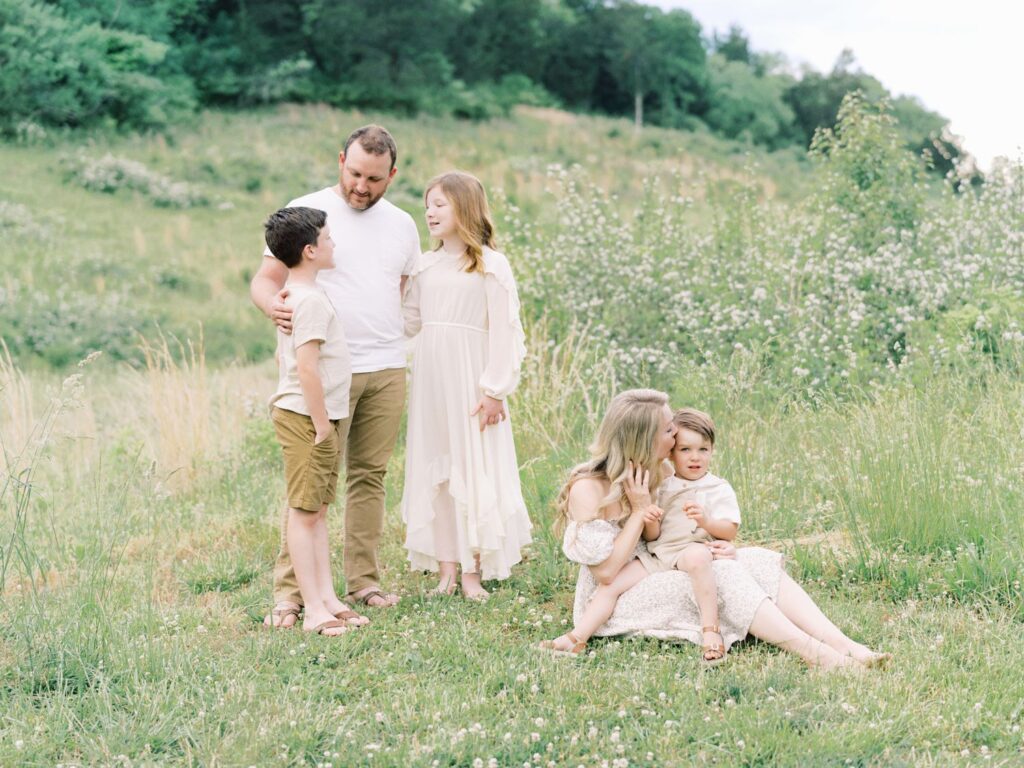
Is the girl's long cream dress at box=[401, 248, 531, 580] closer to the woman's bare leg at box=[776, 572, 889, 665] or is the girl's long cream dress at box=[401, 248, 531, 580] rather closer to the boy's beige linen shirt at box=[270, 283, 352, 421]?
the boy's beige linen shirt at box=[270, 283, 352, 421]

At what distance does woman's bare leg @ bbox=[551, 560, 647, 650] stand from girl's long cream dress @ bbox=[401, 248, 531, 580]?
807 millimetres

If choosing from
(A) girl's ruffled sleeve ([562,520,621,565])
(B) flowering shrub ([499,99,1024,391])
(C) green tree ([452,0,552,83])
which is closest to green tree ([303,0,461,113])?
(C) green tree ([452,0,552,83])

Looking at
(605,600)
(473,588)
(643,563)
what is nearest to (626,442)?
(643,563)

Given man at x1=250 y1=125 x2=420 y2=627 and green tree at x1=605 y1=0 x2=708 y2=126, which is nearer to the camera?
man at x1=250 y1=125 x2=420 y2=627

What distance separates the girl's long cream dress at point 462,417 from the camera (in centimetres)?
516

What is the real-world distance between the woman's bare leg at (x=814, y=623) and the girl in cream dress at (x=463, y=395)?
1.40m

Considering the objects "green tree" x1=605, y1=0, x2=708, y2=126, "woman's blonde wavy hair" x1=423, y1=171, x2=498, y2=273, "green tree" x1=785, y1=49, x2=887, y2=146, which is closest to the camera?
"woman's blonde wavy hair" x1=423, y1=171, x2=498, y2=273

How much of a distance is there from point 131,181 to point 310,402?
21.1 meters

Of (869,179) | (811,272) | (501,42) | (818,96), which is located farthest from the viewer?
(818,96)

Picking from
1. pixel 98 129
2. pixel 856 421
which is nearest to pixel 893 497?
pixel 856 421

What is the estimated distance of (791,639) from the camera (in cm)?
416

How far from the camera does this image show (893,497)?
515 centimetres

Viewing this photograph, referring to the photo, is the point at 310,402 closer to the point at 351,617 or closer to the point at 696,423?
the point at 351,617

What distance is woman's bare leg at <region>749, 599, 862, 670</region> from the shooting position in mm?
4031
